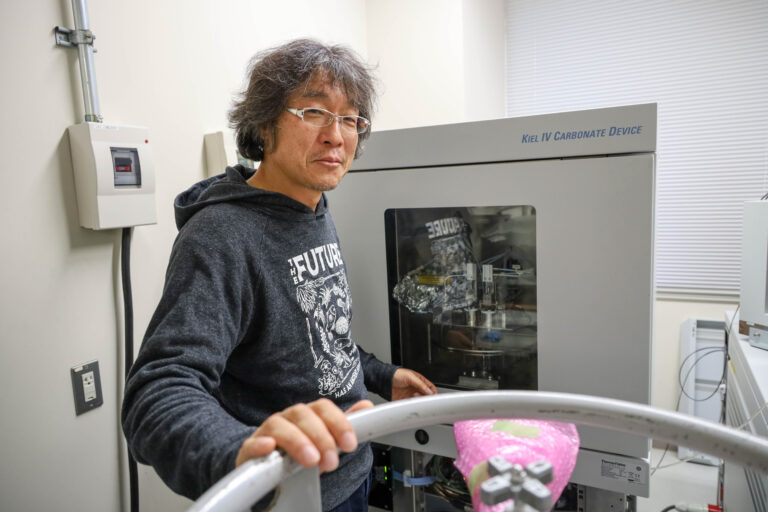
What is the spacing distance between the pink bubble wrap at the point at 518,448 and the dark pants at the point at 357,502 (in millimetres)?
511

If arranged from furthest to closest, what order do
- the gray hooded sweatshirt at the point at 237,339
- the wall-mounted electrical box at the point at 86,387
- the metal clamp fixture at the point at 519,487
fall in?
the wall-mounted electrical box at the point at 86,387, the gray hooded sweatshirt at the point at 237,339, the metal clamp fixture at the point at 519,487

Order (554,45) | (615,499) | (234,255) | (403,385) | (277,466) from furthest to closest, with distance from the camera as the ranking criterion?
(554,45), (403,385), (615,499), (234,255), (277,466)

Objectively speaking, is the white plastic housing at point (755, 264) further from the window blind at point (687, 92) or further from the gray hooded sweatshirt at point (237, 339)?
the gray hooded sweatshirt at point (237, 339)

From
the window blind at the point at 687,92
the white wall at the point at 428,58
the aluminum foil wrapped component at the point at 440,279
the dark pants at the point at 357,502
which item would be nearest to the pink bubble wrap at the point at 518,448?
the dark pants at the point at 357,502

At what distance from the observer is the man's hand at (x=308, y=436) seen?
39cm

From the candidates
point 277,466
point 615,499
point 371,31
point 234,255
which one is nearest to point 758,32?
point 371,31

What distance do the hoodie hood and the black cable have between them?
334 mm

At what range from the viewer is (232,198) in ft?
2.85

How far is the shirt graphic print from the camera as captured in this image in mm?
886

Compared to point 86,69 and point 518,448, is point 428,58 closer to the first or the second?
point 86,69

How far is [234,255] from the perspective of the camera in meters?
0.78

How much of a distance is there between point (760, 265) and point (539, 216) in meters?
0.96

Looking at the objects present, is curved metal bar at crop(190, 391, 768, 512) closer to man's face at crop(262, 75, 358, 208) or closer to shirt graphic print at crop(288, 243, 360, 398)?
shirt graphic print at crop(288, 243, 360, 398)

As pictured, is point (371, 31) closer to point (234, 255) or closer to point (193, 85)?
point (193, 85)
